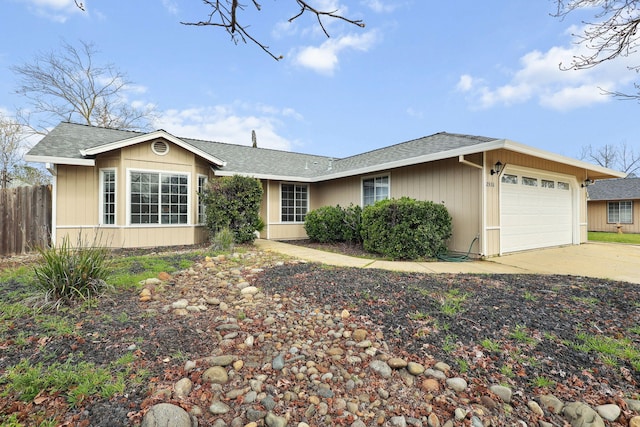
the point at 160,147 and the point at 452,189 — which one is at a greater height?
the point at 160,147

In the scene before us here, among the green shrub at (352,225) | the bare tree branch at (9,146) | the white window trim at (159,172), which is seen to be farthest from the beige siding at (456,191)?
the bare tree branch at (9,146)

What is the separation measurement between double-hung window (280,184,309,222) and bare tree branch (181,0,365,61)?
8.71 m

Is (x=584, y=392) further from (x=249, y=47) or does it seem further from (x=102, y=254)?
(x=102, y=254)

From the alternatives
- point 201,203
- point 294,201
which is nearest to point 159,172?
point 201,203

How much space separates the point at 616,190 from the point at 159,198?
24.7 m

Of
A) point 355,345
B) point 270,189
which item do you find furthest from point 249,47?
point 270,189

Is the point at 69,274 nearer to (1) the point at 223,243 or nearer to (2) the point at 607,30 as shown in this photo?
(1) the point at 223,243

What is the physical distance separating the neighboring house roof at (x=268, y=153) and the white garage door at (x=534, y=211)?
0.88 metres

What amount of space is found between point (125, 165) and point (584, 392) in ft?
31.3

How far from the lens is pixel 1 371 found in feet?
6.66

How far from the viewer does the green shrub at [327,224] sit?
9.44 m

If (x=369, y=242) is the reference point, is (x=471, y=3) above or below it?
above

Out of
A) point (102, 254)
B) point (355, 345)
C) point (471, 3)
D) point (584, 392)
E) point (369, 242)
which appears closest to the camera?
point (584, 392)

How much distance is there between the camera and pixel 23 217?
290 inches
